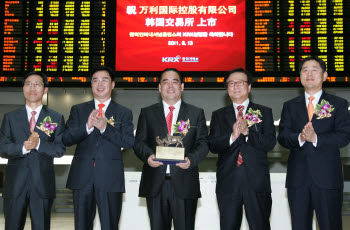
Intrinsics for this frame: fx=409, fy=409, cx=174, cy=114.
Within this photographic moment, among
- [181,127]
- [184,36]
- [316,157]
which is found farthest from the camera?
[184,36]

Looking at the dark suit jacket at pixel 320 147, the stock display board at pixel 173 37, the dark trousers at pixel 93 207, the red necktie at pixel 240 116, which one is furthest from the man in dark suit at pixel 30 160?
the stock display board at pixel 173 37

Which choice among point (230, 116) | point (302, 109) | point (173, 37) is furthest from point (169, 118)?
point (173, 37)

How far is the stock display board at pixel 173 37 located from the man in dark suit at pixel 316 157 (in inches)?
98.3

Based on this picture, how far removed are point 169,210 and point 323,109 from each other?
4.19ft

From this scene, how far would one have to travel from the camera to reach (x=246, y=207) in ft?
9.53

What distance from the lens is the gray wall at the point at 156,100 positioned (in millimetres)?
6719

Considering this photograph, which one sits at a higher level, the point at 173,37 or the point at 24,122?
the point at 173,37

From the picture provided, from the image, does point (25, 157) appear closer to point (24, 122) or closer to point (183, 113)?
point (24, 122)

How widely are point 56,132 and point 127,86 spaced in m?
2.34

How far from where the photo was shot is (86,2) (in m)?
5.48

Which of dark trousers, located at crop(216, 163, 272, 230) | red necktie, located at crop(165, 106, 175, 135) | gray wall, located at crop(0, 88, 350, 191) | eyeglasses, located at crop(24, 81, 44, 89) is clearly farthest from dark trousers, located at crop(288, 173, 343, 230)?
gray wall, located at crop(0, 88, 350, 191)

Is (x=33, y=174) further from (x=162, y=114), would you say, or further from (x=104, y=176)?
(x=162, y=114)

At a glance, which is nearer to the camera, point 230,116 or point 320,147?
point 320,147

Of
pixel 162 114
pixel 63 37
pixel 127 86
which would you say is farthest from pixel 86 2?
pixel 162 114
